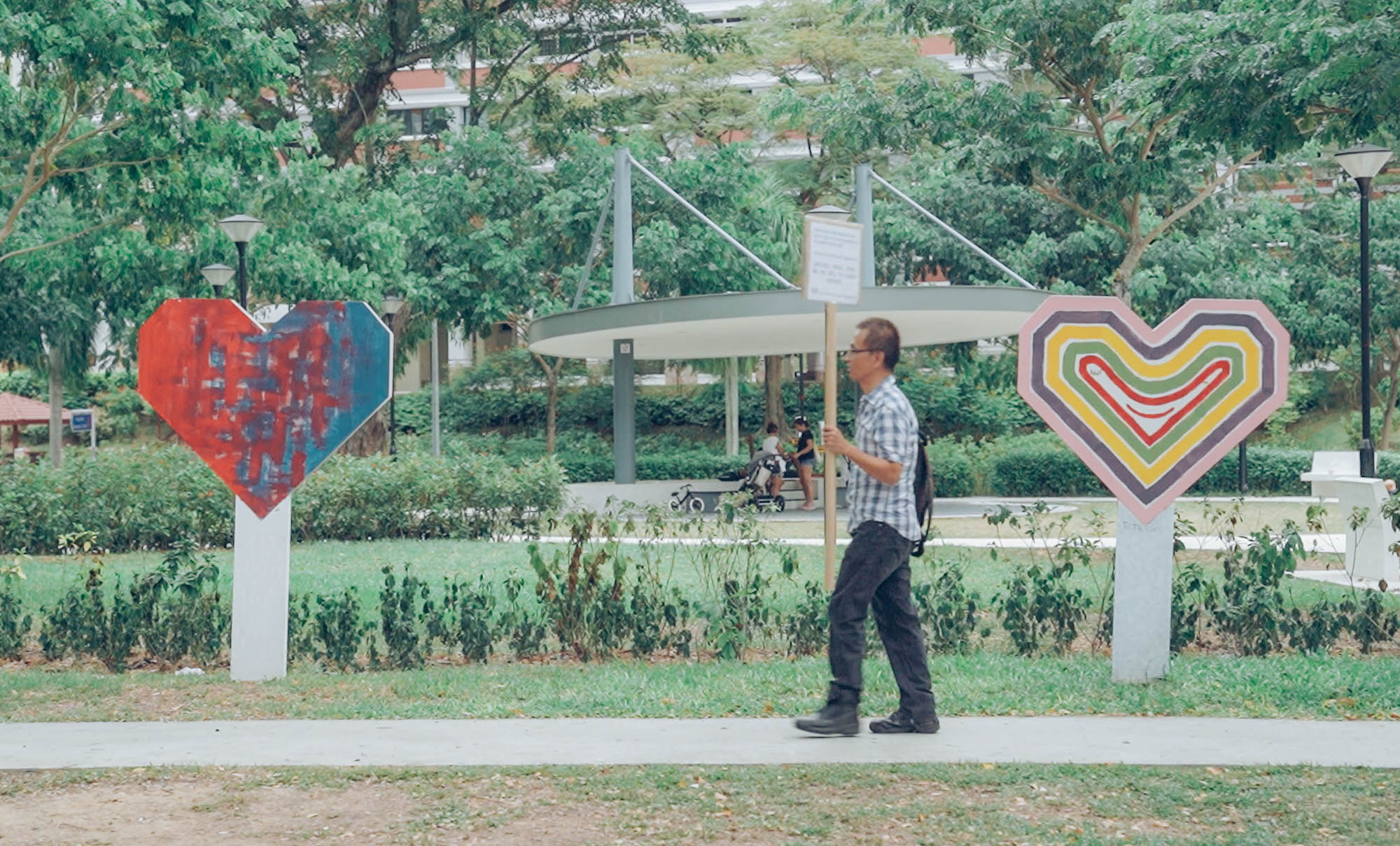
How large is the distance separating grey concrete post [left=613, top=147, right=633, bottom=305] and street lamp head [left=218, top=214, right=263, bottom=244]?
18.4 ft

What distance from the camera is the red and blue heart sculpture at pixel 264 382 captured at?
28.1 ft

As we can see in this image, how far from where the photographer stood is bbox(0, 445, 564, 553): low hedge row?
1638cm

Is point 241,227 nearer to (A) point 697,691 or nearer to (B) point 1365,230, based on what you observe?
(B) point 1365,230

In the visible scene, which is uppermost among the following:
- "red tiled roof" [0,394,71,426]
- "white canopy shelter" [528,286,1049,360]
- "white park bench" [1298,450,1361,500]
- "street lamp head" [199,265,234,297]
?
"street lamp head" [199,265,234,297]

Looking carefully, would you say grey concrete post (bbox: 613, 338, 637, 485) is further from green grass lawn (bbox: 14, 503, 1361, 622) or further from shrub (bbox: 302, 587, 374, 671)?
shrub (bbox: 302, 587, 374, 671)

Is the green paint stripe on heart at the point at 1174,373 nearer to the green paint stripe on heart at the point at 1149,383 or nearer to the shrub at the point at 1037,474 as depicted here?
the green paint stripe on heart at the point at 1149,383

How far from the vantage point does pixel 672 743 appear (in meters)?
6.69

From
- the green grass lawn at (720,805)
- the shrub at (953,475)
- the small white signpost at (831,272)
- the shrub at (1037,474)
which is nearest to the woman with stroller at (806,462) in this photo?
the shrub at (953,475)

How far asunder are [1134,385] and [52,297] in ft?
87.6

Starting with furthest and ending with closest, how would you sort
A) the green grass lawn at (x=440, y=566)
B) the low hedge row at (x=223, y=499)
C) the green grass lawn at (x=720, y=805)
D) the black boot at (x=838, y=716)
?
the low hedge row at (x=223, y=499) < the green grass lawn at (x=440, y=566) < the black boot at (x=838, y=716) < the green grass lawn at (x=720, y=805)

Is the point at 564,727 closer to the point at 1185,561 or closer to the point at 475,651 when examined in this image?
the point at 475,651

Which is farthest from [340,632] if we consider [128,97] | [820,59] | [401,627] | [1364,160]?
[820,59]

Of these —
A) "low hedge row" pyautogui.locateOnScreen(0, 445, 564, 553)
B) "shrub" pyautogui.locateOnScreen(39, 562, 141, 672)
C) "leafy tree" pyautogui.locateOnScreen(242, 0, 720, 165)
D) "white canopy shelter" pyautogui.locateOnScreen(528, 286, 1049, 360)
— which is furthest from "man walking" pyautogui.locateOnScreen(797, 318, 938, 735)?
"leafy tree" pyautogui.locateOnScreen(242, 0, 720, 165)

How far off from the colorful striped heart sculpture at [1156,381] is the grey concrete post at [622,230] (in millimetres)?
16298
